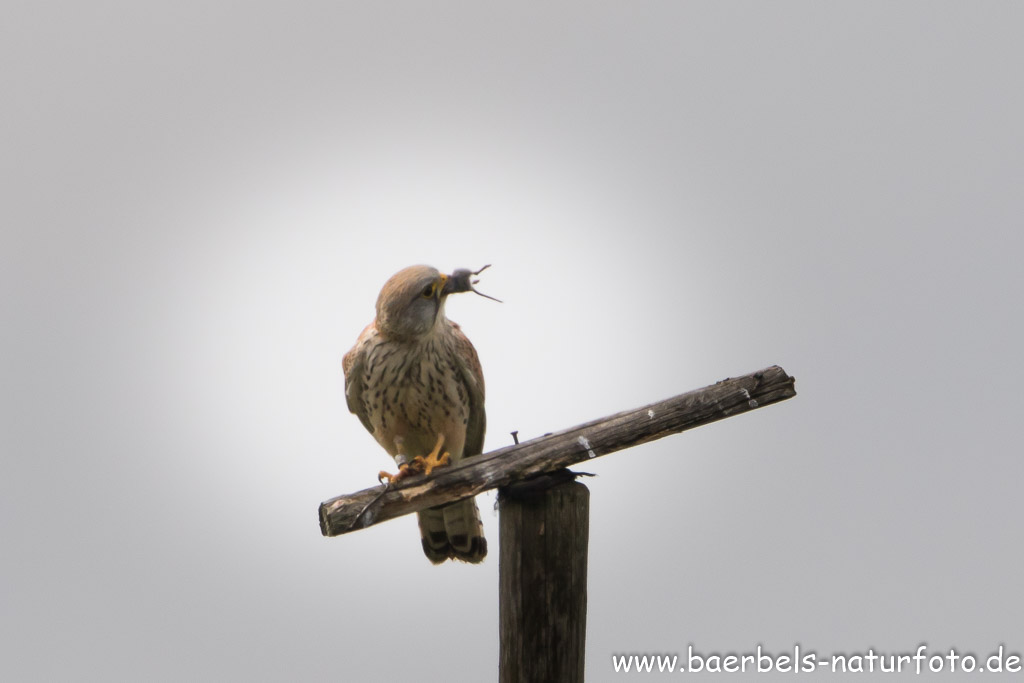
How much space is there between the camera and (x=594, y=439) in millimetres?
3654

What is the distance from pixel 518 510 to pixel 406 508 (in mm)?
367

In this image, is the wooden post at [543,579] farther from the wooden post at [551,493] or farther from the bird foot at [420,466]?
the bird foot at [420,466]

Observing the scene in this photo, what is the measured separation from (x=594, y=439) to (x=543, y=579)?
48 centimetres

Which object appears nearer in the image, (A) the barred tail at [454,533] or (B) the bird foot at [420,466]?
(B) the bird foot at [420,466]

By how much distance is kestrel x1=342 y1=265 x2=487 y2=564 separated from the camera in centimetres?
379

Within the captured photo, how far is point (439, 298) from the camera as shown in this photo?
12.6 ft

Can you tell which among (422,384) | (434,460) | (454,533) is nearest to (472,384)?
(422,384)

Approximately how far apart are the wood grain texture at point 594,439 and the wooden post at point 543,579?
0.26 ft

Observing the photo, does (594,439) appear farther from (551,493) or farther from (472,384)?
(472,384)

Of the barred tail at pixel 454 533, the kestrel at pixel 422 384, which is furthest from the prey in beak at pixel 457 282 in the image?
the barred tail at pixel 454 533

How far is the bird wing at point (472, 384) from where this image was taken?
4062 millimetres

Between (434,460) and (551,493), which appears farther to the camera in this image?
(434,460)

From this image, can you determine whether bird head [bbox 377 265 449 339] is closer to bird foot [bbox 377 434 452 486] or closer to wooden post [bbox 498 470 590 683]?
bird foot [bbox 377 434 452 486]

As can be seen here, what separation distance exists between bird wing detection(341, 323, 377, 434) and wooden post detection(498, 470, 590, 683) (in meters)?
0.75
